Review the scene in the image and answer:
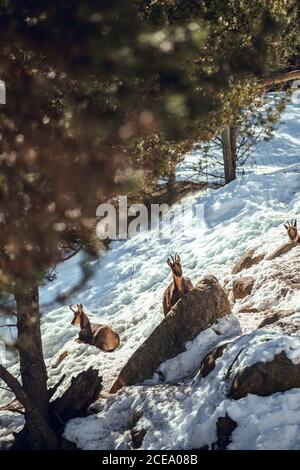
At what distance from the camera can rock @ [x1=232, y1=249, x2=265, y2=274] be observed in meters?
12.1

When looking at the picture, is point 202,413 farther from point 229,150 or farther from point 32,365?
point 229,150

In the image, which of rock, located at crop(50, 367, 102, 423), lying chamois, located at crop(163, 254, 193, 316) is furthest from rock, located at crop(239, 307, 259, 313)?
rock, located at crop(50, 367, 102, 423)

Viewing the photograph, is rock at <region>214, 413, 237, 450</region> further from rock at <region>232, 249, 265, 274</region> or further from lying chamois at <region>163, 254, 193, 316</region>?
rock at <region>232, 249, 265, 274</region>

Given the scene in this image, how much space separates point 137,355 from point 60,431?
1.56 meters

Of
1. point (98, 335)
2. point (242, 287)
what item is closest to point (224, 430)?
point (242, 287)

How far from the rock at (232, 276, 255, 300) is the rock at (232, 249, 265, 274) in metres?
0.99

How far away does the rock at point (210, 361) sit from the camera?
7.30 m

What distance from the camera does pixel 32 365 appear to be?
798 centimetres

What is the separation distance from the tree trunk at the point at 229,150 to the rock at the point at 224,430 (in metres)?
13.8

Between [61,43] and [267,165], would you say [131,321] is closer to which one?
[61,43]

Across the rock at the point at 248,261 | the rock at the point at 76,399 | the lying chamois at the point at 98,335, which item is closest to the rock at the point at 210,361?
the rock at the point at 76,399

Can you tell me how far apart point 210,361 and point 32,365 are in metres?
2.40

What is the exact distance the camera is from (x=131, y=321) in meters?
12.6

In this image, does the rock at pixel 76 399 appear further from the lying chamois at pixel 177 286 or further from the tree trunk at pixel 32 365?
the lying chamois at pixel 177 286
